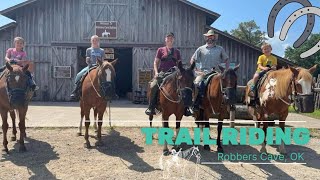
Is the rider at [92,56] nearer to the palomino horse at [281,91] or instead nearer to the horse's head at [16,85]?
the horse's head at [16,85]

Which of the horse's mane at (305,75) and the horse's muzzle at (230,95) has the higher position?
the horse's mane at (305,75)

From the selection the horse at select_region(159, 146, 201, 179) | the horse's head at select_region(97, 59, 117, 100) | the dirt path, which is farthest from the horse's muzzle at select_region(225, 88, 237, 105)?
the horse's head at select_region(97, 59, 117, 100)

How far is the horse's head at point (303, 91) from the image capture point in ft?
18.9

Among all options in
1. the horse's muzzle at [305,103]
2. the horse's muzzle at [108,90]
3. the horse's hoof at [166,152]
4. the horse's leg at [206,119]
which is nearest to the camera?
the horse's muzzle at [305,103]

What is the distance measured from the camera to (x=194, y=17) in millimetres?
19484

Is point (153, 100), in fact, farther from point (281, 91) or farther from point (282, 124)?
point (282, 124)

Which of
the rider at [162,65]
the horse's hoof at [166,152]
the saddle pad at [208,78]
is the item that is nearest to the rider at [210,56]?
the saddle pad at [208,78]

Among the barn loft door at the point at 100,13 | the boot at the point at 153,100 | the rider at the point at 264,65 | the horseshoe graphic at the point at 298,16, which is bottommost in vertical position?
the boot at the point at 153,100

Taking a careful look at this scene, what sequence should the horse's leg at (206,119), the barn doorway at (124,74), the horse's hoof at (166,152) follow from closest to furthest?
the horse's hoof at (166,152) < the horse's leg at (206,119) < the barn doorway at (124,74)

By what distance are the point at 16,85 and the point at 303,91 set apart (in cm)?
580

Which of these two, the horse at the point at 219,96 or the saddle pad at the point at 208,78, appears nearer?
the horse at the point at 219,96

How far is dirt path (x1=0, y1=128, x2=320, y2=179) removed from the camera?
214 inches

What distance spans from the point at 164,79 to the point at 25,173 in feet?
11.0

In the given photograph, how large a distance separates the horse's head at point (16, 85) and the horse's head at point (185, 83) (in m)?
3.28
